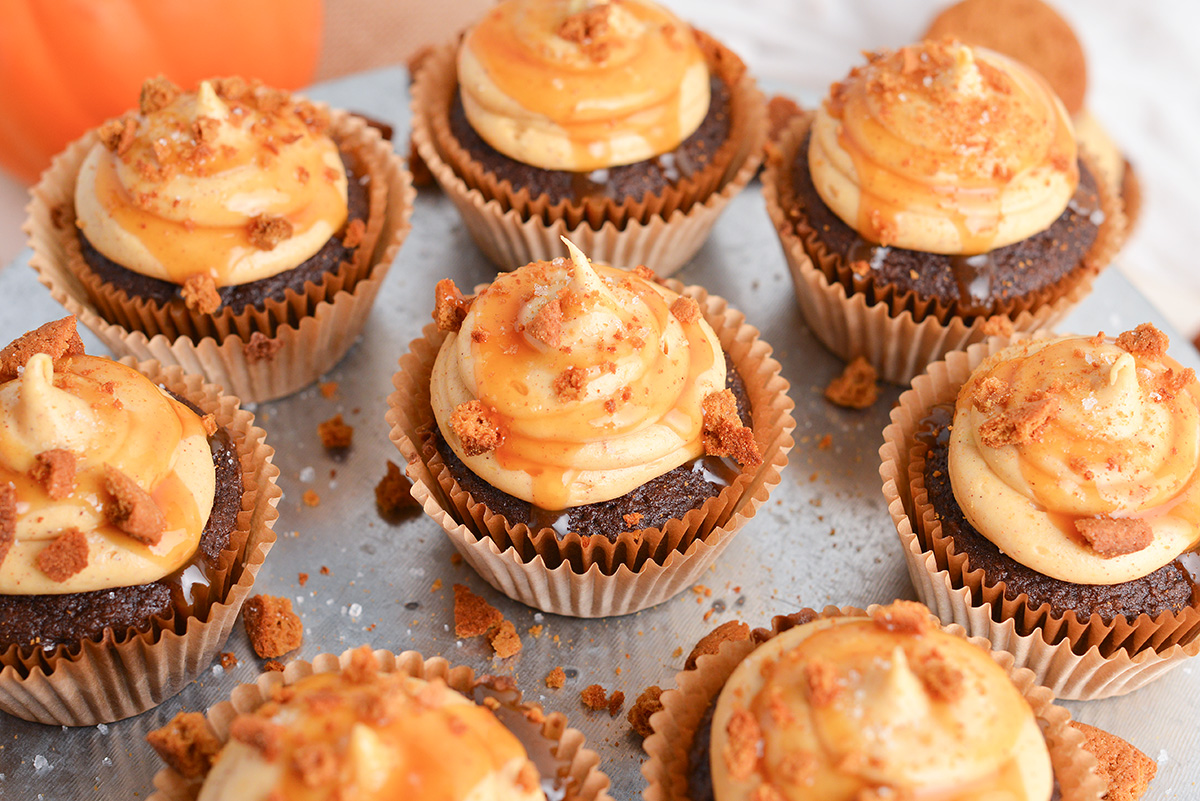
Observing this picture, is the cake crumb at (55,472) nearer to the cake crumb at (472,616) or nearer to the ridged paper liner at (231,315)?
the ridged paper liner at (231,315)

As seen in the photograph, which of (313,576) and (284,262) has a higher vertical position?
(284,262)

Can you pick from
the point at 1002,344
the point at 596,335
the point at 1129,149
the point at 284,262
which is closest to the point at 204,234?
the point at 284,262

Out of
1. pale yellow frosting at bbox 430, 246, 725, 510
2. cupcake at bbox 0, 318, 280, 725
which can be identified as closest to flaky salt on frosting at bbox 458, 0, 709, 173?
pale yellow frosting at bbox 430, 246, 725, 510

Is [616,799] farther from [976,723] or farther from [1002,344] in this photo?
[1002,344]

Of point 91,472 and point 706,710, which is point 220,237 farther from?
point 706,710

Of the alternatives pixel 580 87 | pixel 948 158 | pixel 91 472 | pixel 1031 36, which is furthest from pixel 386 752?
pixel 1031 36

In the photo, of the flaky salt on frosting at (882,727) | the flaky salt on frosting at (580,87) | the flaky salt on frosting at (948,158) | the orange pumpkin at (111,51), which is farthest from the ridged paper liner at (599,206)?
the flaky salt on frosting at (882,727)

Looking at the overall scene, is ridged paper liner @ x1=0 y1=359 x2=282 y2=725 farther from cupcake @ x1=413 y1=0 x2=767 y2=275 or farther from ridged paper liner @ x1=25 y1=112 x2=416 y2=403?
cupcake @ x1=413 y1=0 x2=767 y2=275
